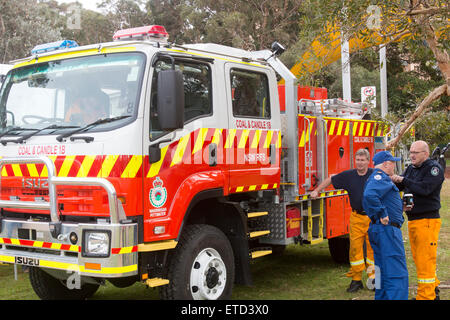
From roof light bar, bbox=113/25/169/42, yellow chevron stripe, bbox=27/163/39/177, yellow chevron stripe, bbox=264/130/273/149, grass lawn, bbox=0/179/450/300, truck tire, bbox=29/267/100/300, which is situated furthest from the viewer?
grass lawn, bbox=0/179/450/300

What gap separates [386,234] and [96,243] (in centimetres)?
287

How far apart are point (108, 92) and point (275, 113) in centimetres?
224

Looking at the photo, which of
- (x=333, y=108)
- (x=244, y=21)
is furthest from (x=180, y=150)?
(x=244, y=21)

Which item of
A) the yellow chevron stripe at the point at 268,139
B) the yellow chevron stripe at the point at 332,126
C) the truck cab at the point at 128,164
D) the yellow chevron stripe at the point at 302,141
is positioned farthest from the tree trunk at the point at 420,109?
the truck cab at the point at 128,164

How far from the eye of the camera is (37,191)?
479cm

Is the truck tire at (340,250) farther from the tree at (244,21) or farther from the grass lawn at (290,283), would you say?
the tree at (244,21)

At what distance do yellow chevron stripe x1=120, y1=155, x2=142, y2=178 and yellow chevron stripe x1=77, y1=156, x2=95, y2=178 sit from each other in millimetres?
314

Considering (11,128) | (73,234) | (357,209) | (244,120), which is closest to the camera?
(73,234)

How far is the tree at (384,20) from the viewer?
20.4 ft

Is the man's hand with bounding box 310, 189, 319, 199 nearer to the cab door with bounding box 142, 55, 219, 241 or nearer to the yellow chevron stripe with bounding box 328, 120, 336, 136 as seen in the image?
the yellow chevron stripe with bounding box 328, 120, 336, 136

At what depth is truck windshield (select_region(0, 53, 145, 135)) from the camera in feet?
15.2

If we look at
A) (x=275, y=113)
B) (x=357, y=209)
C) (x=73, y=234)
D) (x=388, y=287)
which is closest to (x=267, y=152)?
(x=275, y=113)

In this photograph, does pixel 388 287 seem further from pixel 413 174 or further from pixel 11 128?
pixel 11 128

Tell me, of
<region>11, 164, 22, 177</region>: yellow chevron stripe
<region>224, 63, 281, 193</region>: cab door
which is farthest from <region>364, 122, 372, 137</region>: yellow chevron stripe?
<region>11, 164, 22, 177</region>: yellow chevron stripe
